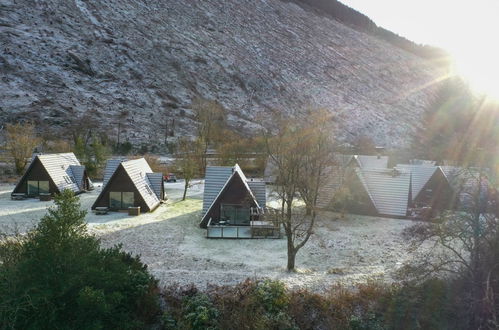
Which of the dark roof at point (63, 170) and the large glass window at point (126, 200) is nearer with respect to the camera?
the large glass window at point (126, 200)

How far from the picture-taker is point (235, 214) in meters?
22.5

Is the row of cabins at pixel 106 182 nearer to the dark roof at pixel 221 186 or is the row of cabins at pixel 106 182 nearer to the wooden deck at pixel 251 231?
the dark roof at pixel 221 186

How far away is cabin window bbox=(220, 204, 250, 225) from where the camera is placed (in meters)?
22.4

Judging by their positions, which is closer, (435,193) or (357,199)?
(357,199)

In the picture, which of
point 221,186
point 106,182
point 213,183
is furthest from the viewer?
point 106,182

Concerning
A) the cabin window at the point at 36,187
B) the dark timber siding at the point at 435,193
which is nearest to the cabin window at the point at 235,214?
the dark timber siding at the point at 435,193

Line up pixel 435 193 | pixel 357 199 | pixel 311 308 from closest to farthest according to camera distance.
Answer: pixel 311 308, pixel 357 199, pixel 435 193

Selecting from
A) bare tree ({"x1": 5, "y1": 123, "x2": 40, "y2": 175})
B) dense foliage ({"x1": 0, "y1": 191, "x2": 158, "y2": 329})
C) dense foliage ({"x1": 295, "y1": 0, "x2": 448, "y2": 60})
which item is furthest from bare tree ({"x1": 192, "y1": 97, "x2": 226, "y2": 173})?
dense foliage ({"x1": 295, "y1": 0, "x2": 448, "y2": 60})

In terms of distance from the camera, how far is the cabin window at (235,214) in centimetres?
2241

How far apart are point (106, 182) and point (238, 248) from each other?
42.5 ft

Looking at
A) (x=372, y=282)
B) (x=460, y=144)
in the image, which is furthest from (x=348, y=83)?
(x=372, y=282)

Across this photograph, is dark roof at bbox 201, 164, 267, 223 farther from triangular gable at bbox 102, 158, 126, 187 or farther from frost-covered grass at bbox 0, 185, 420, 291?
triangular gable at bbox 102, 158, 126, 187

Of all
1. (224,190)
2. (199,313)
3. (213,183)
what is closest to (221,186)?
(213,183)

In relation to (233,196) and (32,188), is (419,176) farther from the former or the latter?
(32,188)
